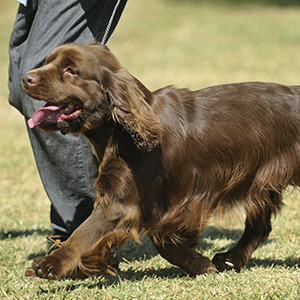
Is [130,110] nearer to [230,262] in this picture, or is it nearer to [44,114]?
[44,114]

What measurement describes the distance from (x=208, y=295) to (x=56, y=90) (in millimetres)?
1555

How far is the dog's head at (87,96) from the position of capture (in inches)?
118

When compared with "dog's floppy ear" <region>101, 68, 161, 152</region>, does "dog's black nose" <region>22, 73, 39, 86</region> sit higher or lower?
higher

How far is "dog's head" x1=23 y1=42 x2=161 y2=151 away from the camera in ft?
9.84

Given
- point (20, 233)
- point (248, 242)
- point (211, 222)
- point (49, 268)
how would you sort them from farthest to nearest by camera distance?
point (211, 222)
point (20, 233)
point (248, 242)
point (49, 268)

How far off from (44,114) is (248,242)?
1.87m

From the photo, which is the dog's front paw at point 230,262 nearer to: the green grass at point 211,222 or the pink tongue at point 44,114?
the green grass at point 211,222

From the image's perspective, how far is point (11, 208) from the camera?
5578 mm

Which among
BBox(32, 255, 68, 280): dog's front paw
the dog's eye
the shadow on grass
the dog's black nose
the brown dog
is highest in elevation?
the dog's eye

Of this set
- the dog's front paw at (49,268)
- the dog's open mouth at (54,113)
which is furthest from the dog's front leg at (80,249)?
the dog's open mouth at (54,113)

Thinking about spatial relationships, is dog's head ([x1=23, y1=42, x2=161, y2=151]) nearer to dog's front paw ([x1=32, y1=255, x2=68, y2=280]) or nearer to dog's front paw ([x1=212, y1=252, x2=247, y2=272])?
dog's front paw ([x1=32, y1=255, x2=68, y2=280])

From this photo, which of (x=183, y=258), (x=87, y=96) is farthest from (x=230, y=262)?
(x=87, y=96)

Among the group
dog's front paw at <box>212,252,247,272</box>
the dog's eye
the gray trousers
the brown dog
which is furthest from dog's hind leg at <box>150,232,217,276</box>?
the dog's eye

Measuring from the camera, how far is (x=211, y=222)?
5051 millimetres
